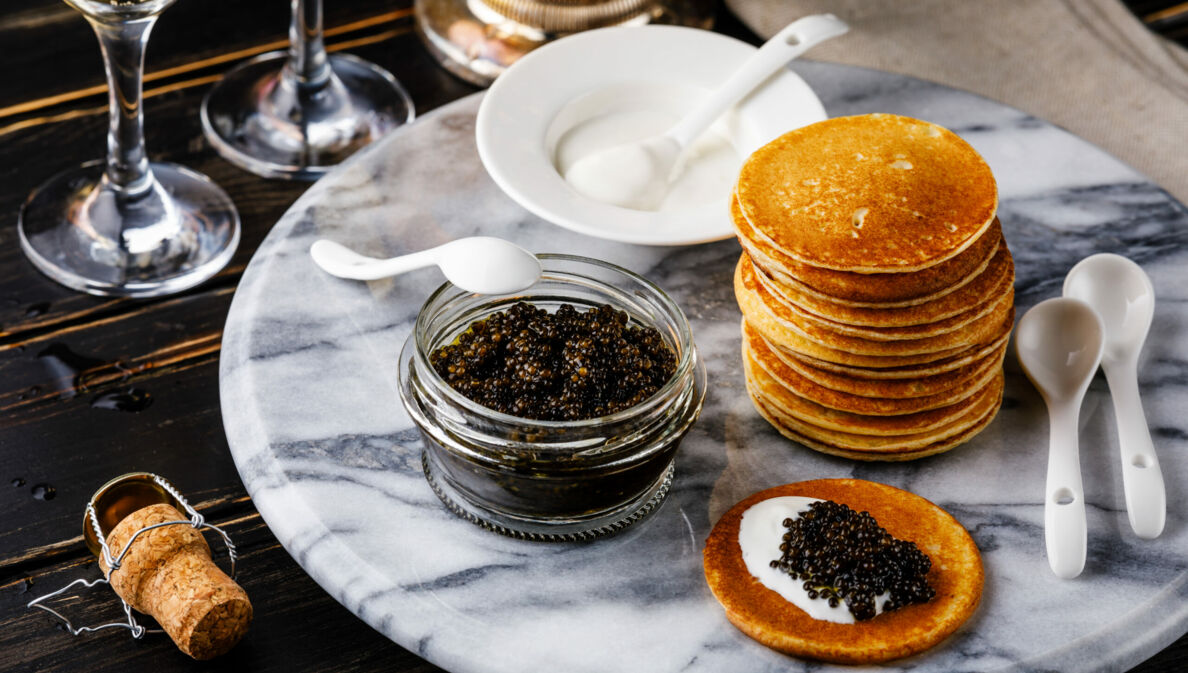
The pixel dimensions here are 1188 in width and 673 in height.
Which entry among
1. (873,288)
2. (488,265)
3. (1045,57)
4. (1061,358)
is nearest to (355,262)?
(488,265)

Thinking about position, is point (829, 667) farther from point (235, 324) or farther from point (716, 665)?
point (235, 324)

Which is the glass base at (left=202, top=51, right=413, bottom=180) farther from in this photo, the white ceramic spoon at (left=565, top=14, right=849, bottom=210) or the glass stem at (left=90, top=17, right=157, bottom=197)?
the white ceramic spoon at (left=565, top=14, right=849, bottom=210)

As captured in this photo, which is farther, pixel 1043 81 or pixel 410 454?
pixel 1043 81

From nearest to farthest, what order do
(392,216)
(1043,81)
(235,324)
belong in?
1. (235,324)
2. (392,216)
3. (1043,81)

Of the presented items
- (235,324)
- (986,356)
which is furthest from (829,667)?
(235,324)

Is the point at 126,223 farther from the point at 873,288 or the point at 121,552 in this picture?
the point at 873,288

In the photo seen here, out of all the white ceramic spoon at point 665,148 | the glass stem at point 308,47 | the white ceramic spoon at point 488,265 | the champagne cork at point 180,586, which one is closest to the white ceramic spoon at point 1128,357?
the white ceramic spoon at point 665,148

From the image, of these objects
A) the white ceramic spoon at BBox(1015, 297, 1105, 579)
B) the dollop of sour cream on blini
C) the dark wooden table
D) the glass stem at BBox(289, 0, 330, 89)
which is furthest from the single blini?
the glass stem at BBox(289, 0, 330, 89)

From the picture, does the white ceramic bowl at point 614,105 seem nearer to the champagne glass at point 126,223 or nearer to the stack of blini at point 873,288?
the stack of blini at point 873,288
